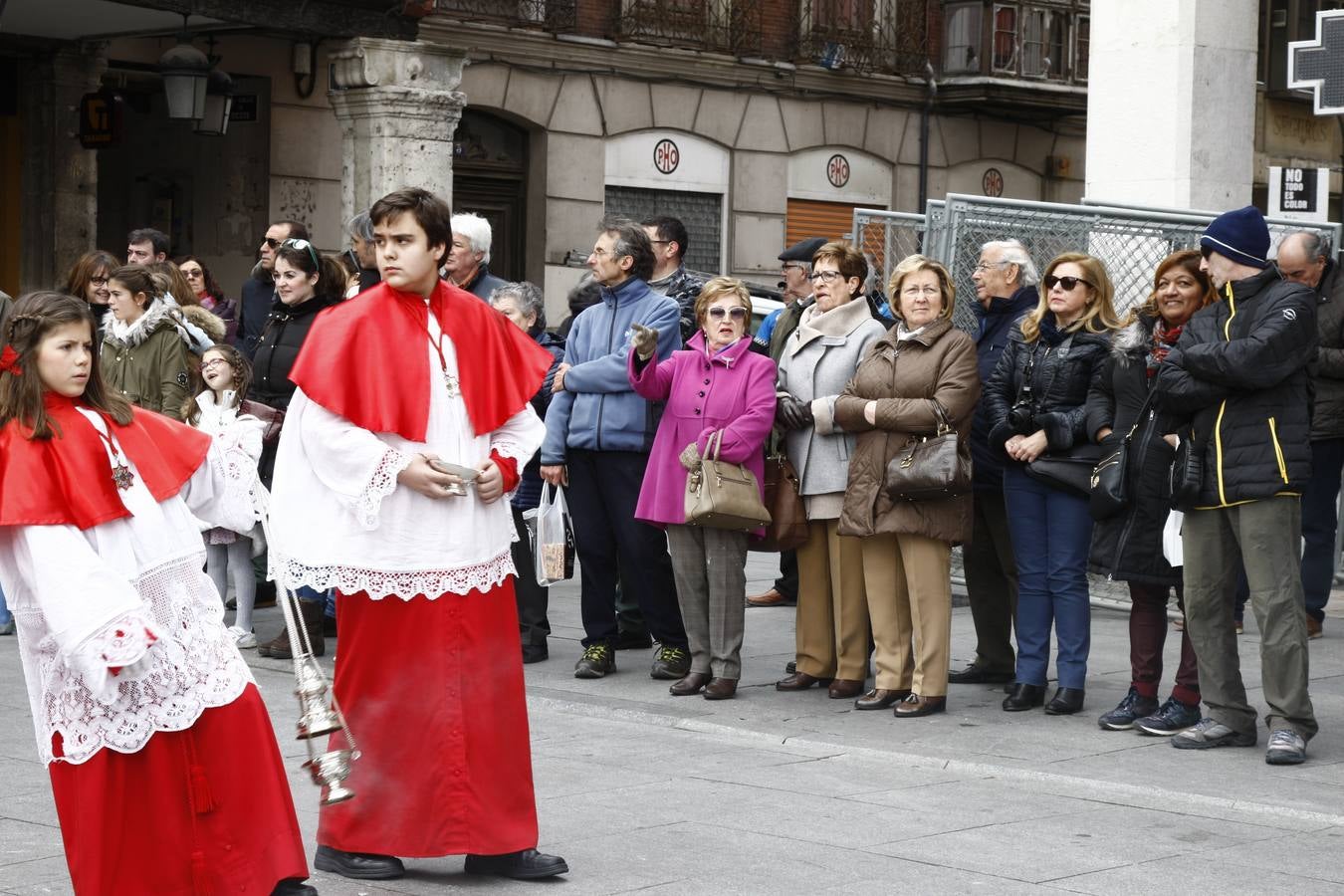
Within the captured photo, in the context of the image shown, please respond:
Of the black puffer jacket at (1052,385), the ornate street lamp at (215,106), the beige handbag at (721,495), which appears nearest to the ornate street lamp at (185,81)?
the ornate street lamp at (215,106)

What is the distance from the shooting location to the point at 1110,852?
20.4 ft

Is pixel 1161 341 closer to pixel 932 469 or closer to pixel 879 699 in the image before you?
pixel 932 469

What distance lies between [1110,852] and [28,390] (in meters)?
3.42

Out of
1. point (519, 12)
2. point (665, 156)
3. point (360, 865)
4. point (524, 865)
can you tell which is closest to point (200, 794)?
point (360, 865)

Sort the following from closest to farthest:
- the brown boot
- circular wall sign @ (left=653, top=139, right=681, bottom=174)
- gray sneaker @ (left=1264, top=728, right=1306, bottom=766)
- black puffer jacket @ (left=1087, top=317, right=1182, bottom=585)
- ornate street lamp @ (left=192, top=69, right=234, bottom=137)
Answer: gray sneaker @ (left=1264, top=728, right=1306, bottom=766) < black puffer jacket @ (left=1087, top=317, right=1182, bottom=585) < the brown boot < ornate street lamp @ (left=192, top=69, right=234, bottom=137) < circular wall sign @ (left=653, top=139, right=681, bottom=174)

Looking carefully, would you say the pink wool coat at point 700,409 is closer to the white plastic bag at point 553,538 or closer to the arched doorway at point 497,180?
the white plastic bag at point 553,538

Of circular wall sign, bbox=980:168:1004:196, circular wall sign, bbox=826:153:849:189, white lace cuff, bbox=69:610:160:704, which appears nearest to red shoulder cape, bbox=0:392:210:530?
white lace cuff, bbox=69:610:160:704

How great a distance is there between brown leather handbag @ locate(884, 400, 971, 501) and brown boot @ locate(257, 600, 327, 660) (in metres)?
3.04

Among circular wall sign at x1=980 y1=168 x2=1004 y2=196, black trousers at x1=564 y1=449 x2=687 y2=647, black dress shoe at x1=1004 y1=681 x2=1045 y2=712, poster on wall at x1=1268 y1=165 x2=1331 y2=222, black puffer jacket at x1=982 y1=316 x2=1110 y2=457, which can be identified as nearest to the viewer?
black puffer jacket at x1=982 y1=316 x2=1110 y2=457

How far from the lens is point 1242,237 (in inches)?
297

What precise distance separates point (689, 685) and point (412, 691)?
3.37m

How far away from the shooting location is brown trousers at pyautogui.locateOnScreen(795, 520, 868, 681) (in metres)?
8.92

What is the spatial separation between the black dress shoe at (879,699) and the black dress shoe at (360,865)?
3.27 meters

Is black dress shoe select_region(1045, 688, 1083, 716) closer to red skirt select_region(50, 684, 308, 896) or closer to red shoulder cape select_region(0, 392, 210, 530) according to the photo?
red skirt select_region(50, 684, 308, 896)
